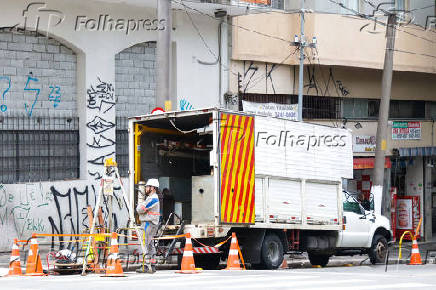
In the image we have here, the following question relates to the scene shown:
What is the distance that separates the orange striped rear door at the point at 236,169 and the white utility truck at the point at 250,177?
19 millimetres

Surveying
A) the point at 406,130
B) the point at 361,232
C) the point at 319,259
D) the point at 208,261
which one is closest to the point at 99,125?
the point at 208,261

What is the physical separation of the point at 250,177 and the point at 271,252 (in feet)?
6.07

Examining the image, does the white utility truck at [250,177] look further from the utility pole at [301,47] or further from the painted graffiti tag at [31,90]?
the utility pole at [301,47]

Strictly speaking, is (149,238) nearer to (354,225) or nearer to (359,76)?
(354,225)

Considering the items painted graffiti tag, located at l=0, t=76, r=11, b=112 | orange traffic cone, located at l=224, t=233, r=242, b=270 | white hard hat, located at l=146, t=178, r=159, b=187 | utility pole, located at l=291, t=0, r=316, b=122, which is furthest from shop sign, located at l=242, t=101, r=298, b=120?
orange traffic cone, located at l=224, t=233, r=242, b=270

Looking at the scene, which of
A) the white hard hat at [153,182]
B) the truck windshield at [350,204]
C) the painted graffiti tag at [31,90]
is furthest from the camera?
the painted graffiti tag at [31,90]

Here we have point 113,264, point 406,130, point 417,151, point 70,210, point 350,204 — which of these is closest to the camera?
point 113,264

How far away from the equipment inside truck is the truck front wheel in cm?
508

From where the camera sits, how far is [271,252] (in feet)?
57.7

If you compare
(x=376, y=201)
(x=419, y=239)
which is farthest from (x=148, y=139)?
(x=419, y=239)

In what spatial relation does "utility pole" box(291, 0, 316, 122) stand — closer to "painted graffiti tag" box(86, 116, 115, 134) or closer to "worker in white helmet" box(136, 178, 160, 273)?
"painted graffiti tag" box(86, 116, 115, 134)

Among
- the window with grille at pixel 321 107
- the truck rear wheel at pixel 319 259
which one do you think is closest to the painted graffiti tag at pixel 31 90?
the truck rear wheel at pixel 319 259

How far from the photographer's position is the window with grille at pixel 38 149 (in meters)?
21.0

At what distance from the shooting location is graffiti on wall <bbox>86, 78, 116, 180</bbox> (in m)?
22.4
